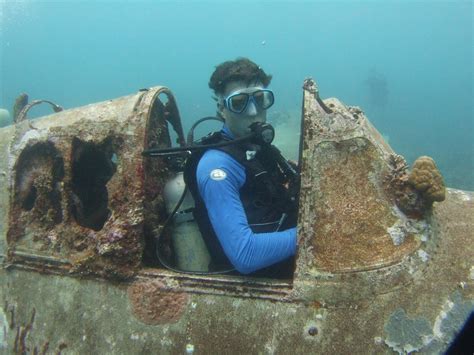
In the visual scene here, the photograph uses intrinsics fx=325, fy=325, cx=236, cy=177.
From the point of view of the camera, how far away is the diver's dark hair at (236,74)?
3.09 metres

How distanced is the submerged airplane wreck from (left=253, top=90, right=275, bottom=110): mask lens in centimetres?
55

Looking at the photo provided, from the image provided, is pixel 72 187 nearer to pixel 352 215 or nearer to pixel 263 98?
pixel 263 98

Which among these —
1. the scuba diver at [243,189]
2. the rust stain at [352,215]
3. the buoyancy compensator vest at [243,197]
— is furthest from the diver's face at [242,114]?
the rust stain at [352,215]

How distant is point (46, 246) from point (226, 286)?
65.4 inches

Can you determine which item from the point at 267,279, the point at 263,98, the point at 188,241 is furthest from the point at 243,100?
the point at 267,279

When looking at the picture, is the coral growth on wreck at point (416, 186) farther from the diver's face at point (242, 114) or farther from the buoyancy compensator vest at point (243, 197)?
the diver's face at point (242, 114)

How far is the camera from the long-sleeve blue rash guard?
94.2 inches

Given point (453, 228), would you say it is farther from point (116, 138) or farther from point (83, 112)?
point (83, 112)

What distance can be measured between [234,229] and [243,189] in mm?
505

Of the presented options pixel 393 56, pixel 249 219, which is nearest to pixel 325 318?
pixel 249 219

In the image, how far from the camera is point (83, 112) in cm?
316

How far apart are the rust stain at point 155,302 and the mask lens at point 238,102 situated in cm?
164

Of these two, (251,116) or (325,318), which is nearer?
(325,318)

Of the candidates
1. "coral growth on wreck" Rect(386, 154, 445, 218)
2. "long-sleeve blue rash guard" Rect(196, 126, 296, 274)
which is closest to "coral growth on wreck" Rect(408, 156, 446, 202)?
"coral growth on wreck" Rect(386, 154, 445, 218)
